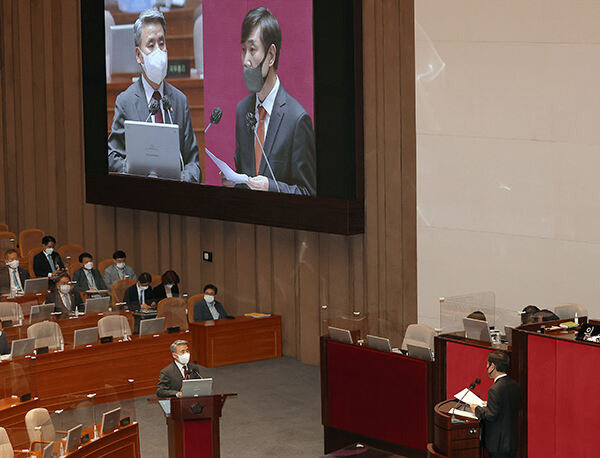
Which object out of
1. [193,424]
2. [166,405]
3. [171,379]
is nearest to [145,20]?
[171,379]

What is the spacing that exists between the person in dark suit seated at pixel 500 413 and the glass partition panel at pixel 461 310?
1.55 meters


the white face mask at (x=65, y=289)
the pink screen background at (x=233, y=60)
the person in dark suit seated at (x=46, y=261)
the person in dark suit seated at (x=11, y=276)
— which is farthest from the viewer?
the person in dark suit seated at (x=46, y=261)

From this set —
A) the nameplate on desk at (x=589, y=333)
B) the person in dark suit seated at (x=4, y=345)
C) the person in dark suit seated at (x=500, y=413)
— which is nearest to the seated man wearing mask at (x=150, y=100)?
the person in dark suit seated at (x=4, y=345)

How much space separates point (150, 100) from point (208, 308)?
353cm

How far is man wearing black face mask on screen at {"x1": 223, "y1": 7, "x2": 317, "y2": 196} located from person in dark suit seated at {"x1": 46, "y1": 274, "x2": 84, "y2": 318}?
2.68 metres

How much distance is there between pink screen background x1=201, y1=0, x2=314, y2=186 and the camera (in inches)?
505

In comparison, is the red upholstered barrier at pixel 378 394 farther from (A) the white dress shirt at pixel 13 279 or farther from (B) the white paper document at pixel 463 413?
(A) the white dress shirt at pixel 13 279

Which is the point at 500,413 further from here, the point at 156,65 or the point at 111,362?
the point at 156,65

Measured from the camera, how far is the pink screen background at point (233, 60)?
1283 cm

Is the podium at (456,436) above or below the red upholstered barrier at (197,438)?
above

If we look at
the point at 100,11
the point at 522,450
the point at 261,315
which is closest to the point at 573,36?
the point at 522,450

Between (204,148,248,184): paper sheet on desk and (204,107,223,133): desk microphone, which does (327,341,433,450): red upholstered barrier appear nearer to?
(204,148,248,184): paper sheet on desk

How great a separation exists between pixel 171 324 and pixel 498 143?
448cm

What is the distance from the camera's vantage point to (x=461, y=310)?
30.1 ft
